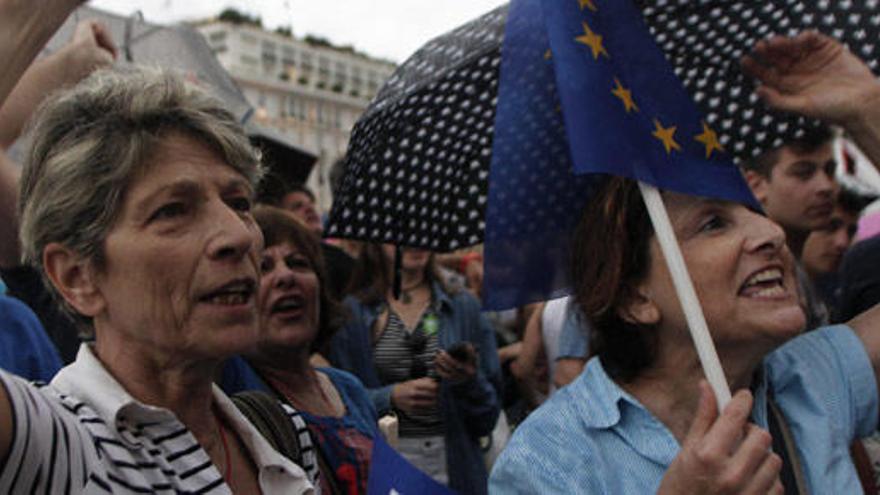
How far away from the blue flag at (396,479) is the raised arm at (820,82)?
1.20m

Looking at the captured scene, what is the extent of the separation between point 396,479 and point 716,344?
0.74m

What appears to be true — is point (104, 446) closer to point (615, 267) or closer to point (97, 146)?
point (97, 146)

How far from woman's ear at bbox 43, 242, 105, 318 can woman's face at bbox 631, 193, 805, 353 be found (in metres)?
1.17

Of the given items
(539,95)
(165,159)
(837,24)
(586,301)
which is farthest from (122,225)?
(837,24)

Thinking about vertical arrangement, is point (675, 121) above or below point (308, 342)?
above

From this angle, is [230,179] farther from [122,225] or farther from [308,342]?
[308,342]

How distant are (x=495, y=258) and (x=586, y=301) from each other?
1.00 ft

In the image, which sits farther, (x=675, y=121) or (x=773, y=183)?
(x=773, y=183)

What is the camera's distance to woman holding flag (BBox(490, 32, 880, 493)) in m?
1.83

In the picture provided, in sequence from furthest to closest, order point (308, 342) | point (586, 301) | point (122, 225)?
point (308, 342)
point (586, 301)
point (122, 225)

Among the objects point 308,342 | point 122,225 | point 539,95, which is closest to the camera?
point 122,225

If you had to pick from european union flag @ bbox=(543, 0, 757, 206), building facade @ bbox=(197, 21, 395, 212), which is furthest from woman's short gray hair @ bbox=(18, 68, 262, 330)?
building facade @ bbox=(197, 21, 395, 212)

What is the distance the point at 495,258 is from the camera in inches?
75.5

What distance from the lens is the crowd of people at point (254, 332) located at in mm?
1498
